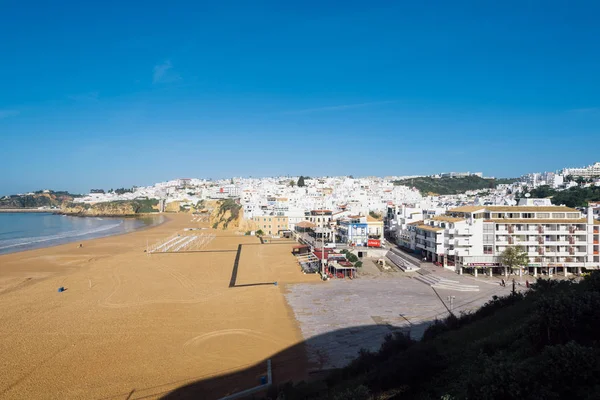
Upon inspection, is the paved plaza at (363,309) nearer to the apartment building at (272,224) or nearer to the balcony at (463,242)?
the balcony at (463,242)

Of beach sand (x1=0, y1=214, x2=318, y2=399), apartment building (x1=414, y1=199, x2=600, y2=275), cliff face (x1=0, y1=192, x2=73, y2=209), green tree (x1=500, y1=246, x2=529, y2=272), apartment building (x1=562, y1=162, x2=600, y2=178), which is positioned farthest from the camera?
cliff face (x1=0, y1=192, x2=73, y2=209)

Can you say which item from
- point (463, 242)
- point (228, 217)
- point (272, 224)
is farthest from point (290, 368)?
point (228, 217)

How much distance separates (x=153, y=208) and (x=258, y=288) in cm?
10574

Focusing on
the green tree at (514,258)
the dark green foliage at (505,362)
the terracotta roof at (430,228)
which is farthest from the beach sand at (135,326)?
the green tree at (514,258)

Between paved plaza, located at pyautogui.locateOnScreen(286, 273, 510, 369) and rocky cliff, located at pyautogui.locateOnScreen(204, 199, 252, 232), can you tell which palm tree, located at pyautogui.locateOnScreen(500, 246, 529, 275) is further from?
rocky cliff, located at pyautogui.locateOnScreen(204, 199, 252, 232)

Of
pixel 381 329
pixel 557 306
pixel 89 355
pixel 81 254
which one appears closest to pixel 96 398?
pixel 89 355

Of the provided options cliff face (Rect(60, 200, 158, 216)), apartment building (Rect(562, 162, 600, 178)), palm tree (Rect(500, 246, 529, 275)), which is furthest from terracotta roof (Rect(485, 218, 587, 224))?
cliff face (Rect(60, 200, 158, 216))

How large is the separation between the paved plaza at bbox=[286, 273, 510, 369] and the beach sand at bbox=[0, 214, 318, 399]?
87cm

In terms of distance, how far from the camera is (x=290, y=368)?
41.9 ft

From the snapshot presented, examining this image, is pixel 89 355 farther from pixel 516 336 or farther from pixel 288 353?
pixel 516 336

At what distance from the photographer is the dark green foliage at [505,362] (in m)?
5.63

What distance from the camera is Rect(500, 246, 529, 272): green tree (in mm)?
26741

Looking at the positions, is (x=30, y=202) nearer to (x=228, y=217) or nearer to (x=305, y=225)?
(x=228, y=217)

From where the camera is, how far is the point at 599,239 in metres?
28.0
